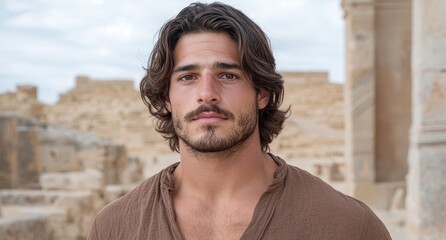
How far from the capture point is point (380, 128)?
35.0 feet

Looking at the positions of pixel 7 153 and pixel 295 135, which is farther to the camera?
pixel 295 135

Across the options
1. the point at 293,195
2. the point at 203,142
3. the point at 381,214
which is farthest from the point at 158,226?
the point at 381,214

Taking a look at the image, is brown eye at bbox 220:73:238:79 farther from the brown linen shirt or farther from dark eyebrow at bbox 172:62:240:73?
the brown linen shirt

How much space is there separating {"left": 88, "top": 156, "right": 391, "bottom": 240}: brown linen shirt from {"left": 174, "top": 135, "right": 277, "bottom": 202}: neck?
6 centimetres

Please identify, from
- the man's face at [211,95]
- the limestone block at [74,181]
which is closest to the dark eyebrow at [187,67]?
the man's face at [211,95]

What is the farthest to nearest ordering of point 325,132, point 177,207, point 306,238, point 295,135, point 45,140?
point 325,132 → point 295,135 → point 45,140 → point 177,207 → point 306,238

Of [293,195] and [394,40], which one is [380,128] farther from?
[293,195]

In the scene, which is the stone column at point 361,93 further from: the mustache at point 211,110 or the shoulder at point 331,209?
the mustache at point 211,110

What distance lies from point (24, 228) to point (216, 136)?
13.5 ft

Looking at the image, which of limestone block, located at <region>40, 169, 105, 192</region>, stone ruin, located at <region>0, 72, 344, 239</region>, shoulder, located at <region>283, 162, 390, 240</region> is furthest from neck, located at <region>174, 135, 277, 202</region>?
limestone block, located at <region>40, 169, 105, 192</region>

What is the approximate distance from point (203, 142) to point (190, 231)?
0.29 m

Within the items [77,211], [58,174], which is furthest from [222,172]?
[58,174]

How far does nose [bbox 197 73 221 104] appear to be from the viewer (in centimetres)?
218

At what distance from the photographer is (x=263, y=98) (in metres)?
2.46
